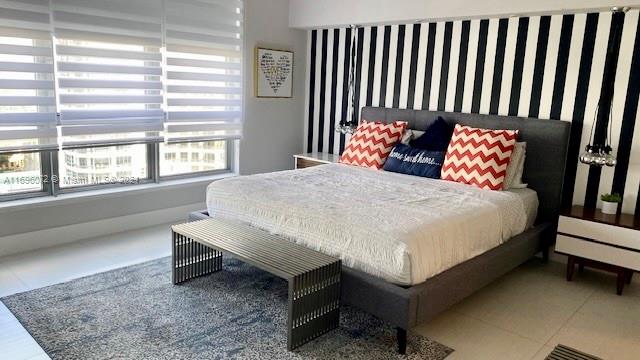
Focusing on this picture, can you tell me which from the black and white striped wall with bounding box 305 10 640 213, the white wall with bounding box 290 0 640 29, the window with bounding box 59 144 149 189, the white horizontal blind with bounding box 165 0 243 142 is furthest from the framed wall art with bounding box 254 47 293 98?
the window with bounding box 59 144 149 189

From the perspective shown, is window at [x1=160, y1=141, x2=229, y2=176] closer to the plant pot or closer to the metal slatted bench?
the metal slatted bench

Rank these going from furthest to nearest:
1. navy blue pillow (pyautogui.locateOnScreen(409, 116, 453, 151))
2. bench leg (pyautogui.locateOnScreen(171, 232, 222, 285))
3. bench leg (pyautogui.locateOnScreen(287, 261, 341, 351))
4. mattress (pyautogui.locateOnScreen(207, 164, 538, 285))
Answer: navy blue pillow (pyautogui.locateOnScreen(409, 116, 453, 151)) < bench leg (pyautogui.locateOnScreen(171, 232, 222, 285)) < mattress (pyautogui.locateOnScreen(207, 164, 538, 285)) < bench leg (pyautogui.locateOnScreen(287, 261, 341, 351))

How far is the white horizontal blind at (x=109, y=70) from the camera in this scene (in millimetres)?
3811

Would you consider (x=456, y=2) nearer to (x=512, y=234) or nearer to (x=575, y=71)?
(x=575, y=71)

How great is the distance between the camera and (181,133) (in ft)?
15.2

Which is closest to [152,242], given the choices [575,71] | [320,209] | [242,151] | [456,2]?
[242,151]

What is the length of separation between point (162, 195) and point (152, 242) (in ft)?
2.19

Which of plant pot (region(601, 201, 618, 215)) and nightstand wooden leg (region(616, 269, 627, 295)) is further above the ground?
plant pot (region(601, 201, 618, 215))

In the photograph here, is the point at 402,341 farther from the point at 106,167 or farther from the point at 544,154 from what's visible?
the point at 106,167

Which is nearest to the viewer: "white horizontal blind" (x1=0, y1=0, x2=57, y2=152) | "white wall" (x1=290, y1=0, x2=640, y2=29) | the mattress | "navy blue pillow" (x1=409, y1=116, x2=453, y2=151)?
the mattress

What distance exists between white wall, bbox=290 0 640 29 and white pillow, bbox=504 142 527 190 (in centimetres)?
104

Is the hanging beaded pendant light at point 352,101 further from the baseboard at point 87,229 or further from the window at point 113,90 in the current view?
the baseboard at point 87,229

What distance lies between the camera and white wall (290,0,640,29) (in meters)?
3.59

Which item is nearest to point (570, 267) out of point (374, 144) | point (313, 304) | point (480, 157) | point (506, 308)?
point (506, 308)
